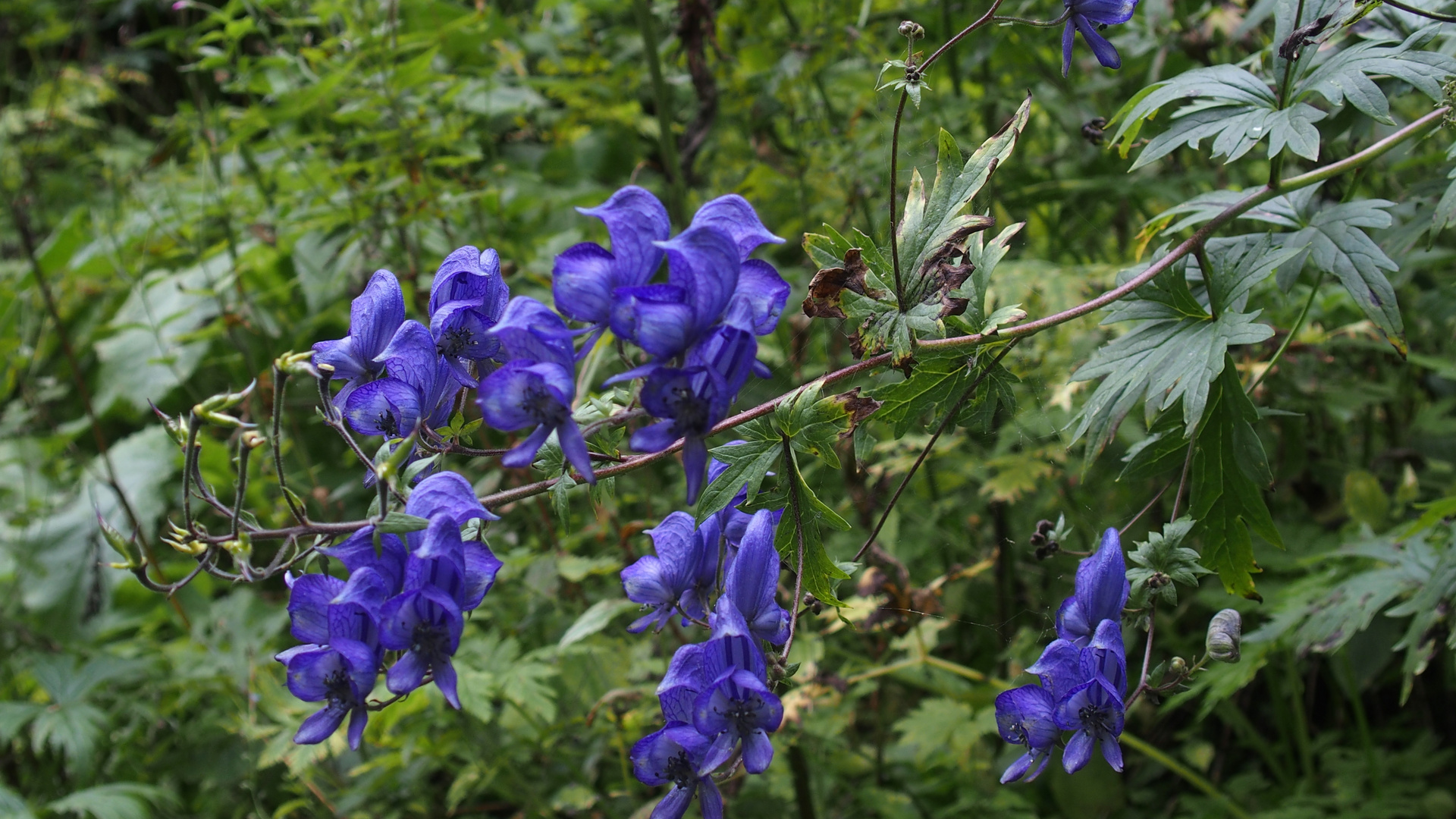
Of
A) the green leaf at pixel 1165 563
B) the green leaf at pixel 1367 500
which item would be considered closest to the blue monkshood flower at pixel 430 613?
the green leaf at pixel 1165 563

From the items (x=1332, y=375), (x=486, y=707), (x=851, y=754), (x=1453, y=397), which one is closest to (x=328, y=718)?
(x=486, y=707)

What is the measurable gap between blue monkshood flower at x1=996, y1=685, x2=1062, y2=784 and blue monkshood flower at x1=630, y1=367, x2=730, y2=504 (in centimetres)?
37

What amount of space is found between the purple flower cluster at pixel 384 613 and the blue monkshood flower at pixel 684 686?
0.17 m

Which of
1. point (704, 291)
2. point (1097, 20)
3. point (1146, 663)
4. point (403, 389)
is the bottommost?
point (1146, 663)

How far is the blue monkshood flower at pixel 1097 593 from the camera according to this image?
0.90 m

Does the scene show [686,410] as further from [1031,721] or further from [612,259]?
[1031,721]

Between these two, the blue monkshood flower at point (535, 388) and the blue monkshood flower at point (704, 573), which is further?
the blue monkshood flower at point (704, 573)

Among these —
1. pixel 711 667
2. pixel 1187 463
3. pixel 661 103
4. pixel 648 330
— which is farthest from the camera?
pixel 661 103

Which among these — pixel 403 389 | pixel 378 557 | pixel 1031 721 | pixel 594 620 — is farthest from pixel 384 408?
pixel 594 620

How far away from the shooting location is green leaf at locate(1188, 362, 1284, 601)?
1.02 m

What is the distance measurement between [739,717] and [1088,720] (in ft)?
1.04

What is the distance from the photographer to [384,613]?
74cm

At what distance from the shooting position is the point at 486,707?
5.12 feet

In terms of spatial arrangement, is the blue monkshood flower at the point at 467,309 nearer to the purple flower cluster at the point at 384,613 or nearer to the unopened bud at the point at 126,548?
the purple flower cluster at the point at 384,613
